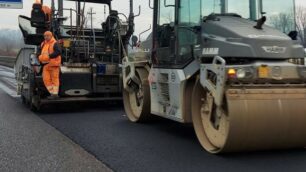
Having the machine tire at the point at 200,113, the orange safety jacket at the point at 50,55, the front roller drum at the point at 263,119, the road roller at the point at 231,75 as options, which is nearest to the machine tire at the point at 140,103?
the road roller at the point at 231,75

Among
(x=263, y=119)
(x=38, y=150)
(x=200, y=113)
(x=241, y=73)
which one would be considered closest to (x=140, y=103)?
(x=200, y=113)

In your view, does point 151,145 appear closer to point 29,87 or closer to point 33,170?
point 33,170

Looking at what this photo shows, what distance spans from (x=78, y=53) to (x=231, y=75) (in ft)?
20.5

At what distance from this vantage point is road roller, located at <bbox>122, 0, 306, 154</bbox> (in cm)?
584

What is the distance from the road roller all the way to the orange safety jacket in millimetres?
3194

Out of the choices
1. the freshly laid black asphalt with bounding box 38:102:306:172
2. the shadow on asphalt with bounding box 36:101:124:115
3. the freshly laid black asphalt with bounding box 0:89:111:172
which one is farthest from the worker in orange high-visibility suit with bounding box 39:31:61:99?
the freshly laid black asphalt with bounding box 0:89:111:172

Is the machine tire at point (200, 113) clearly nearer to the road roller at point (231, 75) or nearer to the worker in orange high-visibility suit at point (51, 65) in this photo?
the road roller at point (231, 75)

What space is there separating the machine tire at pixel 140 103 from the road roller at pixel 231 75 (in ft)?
2.70

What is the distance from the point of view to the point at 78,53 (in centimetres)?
1148

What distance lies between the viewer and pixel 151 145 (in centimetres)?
693

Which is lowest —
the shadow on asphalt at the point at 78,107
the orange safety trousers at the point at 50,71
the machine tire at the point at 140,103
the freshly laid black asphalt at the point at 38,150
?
the freshly laid black asphalt at the point at 38,150

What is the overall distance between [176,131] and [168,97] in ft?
2.87

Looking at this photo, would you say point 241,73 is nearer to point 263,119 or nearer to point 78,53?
point 263,119

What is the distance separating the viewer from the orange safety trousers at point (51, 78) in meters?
10.3
